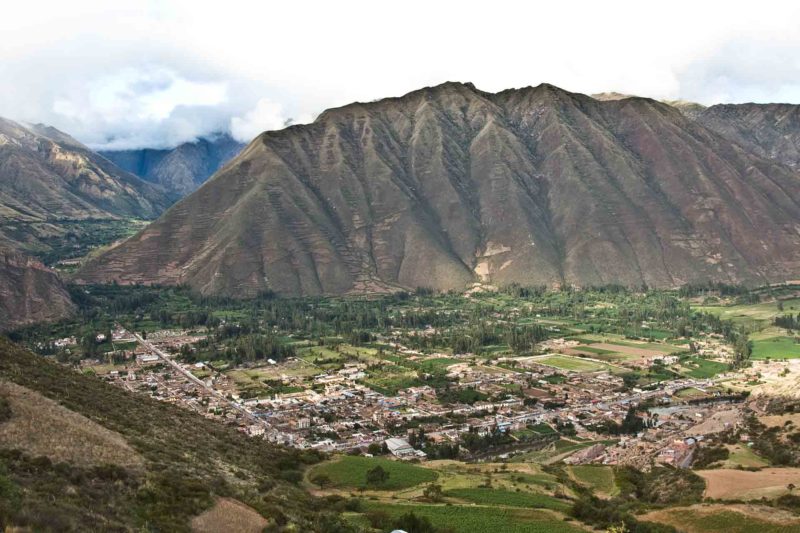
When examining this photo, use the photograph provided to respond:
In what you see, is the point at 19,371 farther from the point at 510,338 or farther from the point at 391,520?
the point at 510,338

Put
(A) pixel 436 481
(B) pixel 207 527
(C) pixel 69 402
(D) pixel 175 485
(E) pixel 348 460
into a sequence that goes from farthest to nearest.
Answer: (E) pixel 348 460
(A) pixel 436 481
(C) pixel 69 402
(D) pixel 175 485
(B) pixel 207 527

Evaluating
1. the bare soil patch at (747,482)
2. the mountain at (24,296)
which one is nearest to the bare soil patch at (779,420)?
the bare soil patch at (747,482)

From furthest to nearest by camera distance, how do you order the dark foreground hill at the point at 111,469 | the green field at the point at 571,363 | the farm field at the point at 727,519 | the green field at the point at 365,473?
the green field at the point at 571,363 < the green field at the point at 365,473 < the farm field at the point at 727,519 < the dark foreground hill at the point at 111,469

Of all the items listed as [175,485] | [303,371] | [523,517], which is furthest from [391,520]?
[303,371]

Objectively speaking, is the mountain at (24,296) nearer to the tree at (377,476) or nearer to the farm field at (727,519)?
the tree at (377,476)

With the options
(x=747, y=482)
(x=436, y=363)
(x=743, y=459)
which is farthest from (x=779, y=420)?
(x=436, y=363)

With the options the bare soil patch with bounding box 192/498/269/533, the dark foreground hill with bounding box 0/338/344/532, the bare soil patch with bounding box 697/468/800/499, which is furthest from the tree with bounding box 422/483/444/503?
the bare soil patch with bounding box 697/468/800/499

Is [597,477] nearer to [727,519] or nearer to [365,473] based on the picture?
[727,519]
